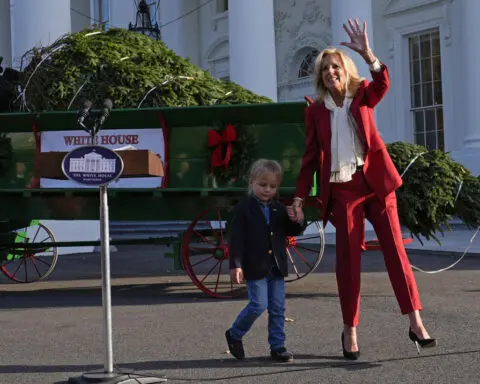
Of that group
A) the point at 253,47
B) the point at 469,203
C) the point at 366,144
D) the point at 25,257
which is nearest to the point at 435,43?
the point at 253,47

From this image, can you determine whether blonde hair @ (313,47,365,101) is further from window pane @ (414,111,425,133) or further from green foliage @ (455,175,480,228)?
window pane @ (414,111,425,133)

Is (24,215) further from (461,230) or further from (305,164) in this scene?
(461,230)

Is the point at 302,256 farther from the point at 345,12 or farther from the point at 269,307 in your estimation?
the point at 345,12

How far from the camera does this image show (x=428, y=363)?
5.41 m

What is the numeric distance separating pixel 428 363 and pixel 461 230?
13.5 m

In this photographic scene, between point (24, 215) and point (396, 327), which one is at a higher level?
point (24, 215)

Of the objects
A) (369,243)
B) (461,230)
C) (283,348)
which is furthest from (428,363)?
(461,230)

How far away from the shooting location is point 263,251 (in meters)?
5.74

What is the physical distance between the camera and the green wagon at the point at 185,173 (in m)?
8.78

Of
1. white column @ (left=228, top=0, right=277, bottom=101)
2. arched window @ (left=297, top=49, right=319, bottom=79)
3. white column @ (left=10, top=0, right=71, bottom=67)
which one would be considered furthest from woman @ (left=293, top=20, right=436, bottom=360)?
arched window @ (left=297, top=49, right=319, bottom=79)

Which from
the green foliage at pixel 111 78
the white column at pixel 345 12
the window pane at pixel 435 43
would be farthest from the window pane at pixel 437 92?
the green foliage at pixel 111 78

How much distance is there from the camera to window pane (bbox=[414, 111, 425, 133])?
21.9m

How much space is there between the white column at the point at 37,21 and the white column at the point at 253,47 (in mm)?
4249

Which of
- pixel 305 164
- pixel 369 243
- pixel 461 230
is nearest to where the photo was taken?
pixel 305 164
